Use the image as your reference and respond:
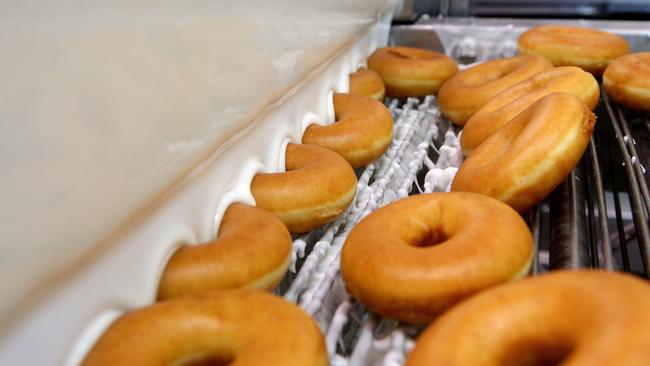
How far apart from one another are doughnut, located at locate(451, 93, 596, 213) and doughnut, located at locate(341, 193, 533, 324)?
3.7 inches

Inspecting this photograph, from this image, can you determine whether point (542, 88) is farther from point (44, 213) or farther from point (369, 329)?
point (44, 213)

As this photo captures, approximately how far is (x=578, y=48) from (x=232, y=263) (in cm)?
136

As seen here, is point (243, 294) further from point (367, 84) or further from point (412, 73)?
point (412, 73)

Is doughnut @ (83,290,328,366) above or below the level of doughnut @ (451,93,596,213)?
below

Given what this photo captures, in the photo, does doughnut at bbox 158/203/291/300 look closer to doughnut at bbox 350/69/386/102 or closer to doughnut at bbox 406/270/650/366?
doughnut at bbox 406/270/650/366

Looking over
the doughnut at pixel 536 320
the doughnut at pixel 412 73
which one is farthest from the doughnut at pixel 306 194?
the doughnut at pixel 412 73

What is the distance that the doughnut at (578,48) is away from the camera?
1804 mm

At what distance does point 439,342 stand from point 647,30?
1785 mm

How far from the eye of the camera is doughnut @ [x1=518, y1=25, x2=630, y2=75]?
1804 mm

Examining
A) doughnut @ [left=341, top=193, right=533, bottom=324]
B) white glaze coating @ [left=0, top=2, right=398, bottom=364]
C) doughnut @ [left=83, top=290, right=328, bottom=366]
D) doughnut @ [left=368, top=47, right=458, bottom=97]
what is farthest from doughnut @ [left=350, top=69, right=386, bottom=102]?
doughnut @ [left=83, top=290, right=328, bottom=366]

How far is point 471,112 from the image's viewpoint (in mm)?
1618

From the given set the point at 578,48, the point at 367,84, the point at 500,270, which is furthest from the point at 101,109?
the point at 578,48

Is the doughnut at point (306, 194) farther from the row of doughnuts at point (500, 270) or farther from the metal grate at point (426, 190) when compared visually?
the row of doughnuts at point (500, 270)

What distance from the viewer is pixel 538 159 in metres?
1.05
